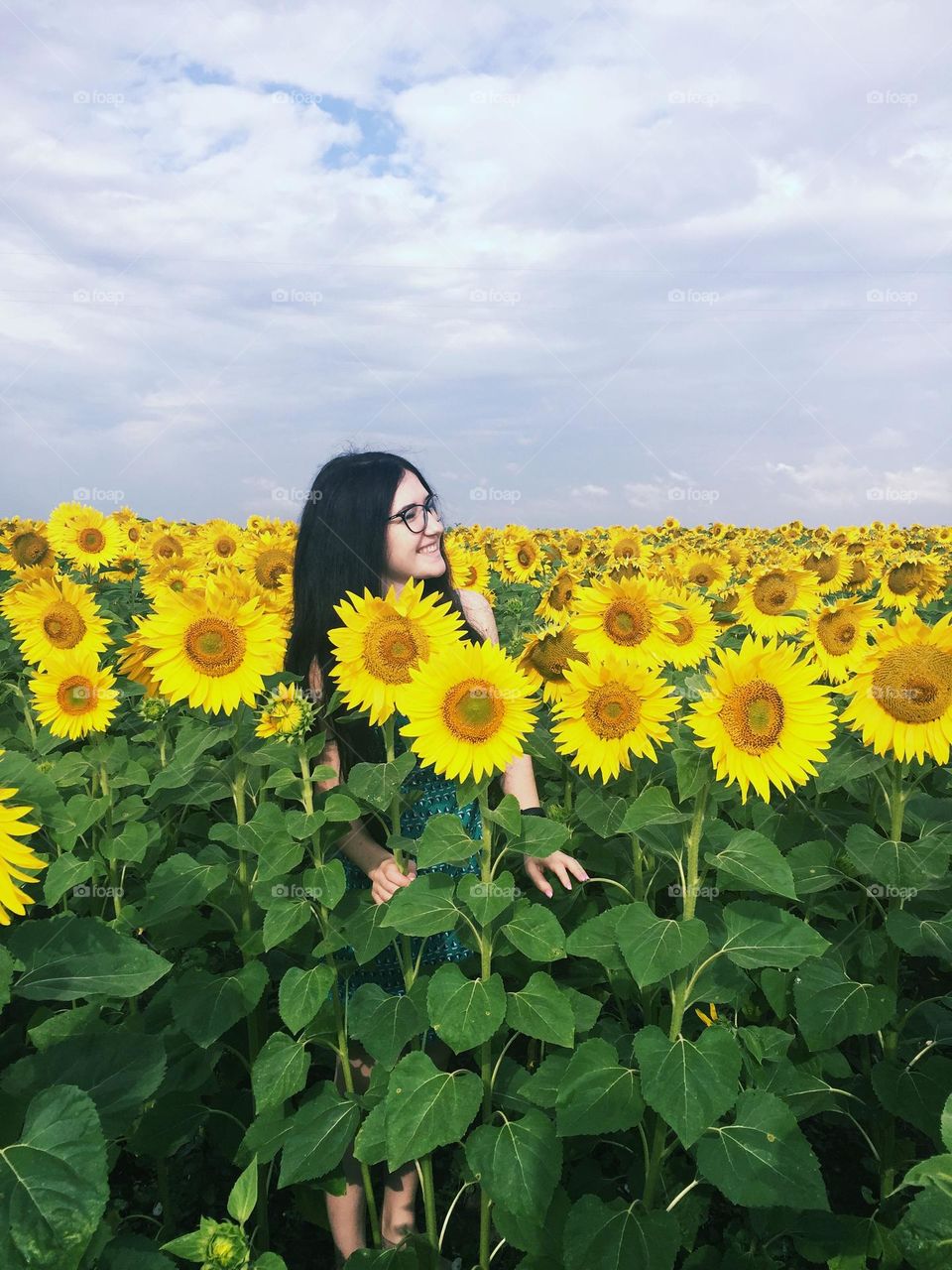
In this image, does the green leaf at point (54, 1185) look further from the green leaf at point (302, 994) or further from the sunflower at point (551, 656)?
the sunflower at point (551, 656)

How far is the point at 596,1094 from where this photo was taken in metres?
2.65

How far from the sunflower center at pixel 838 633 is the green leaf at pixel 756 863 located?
2.93 m

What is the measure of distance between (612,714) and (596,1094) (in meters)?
1.29

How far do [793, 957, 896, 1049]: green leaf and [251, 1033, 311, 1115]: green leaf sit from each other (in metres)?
1.73

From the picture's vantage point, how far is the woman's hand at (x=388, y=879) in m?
2.96

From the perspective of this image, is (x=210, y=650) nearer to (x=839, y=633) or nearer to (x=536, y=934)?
(x=536, y=934)

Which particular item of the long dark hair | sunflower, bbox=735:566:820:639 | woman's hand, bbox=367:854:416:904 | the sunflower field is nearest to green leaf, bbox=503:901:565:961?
the sunflower field

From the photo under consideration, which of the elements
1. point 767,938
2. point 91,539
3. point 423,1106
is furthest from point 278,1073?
point 91,539

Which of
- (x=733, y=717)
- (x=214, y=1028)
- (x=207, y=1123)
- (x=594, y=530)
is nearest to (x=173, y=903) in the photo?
(x=214, y=1028)

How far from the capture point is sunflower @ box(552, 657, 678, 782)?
3.34m

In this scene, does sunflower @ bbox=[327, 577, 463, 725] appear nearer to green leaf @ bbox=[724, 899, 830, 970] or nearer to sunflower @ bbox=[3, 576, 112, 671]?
green leaf @ bbox=[724, 899, 830, 970]

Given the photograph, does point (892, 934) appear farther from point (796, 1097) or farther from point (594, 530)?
point (594, 530)

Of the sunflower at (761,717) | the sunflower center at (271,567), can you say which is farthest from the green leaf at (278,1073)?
the sunflower center at (271,567)

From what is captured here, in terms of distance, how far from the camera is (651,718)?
334 cm
